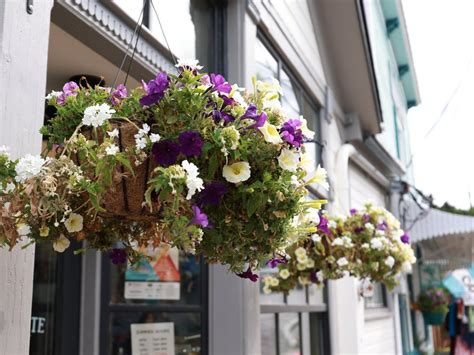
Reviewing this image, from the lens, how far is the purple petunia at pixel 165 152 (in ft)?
5.53

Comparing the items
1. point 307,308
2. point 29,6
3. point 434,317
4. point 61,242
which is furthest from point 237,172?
point 434,317

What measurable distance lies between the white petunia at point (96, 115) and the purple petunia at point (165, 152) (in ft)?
0.56

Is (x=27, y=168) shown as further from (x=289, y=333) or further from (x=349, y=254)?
(x=289, y=333)

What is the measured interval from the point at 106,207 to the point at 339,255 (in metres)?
2.62

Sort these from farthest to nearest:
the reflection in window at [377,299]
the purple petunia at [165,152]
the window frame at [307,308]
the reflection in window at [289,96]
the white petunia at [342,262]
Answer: the reflection in window at [377,299], the reflection in window at [289,96], the window frame at [307,308], the white petunia at [342,262], the purple petunia at [165,152]

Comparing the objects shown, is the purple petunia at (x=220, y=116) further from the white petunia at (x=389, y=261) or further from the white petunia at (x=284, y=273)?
the white petunia at (x=389, y=261)

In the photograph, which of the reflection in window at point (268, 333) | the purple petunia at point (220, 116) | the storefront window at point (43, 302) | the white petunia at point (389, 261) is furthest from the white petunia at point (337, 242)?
the purple petunia at point (220, 116)

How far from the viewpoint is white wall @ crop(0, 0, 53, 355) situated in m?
1.93

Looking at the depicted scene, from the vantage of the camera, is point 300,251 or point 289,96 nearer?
point 300,251

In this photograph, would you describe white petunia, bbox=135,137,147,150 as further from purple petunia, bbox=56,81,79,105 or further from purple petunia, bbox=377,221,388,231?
purple petunia, bbox=377,221,388,231

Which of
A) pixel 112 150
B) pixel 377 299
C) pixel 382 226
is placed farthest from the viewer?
pixel 377 299

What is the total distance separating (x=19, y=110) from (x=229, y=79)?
2.16 m

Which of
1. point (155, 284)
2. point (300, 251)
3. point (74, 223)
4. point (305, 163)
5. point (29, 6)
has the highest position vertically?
point (29, 6)

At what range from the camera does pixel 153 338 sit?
150 inches
